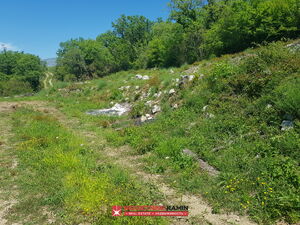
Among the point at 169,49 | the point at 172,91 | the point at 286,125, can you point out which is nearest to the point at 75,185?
the point at 286,125

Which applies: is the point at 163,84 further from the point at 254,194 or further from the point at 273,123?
the point at 254,194

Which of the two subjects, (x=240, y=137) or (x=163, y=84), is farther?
(x=163, y=84)

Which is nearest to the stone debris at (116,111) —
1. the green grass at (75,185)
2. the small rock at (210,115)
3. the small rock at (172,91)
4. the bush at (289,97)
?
the small rock at (172,91)

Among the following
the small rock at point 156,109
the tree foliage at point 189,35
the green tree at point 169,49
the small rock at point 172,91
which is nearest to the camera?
the small rock at point 156,109

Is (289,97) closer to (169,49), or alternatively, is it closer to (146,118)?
(146,118)

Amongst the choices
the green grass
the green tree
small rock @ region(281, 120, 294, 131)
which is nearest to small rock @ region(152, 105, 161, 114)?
the green grass

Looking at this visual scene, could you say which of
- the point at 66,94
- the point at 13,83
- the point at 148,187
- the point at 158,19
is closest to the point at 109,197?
the point at 148,187

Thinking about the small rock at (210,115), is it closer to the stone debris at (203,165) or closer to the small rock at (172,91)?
the stone debris at (203,165)

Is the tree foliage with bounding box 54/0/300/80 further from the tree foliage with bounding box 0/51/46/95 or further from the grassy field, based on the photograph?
the grassy field

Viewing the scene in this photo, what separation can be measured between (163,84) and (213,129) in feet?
21.8

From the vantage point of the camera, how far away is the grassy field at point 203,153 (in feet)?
11.4

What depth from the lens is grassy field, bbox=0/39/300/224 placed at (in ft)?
11.4

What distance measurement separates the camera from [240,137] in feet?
17.3

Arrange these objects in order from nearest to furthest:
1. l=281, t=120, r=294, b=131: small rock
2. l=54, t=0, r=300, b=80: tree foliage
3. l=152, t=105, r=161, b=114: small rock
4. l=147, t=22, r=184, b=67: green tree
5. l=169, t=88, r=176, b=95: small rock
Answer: l=281, t=120, r=294, b=131: small rock, l=152, t=105, r=161, b=114: small rock, l=169, t=88, r=176, b=95: small rock, l=54, t=0, r=300, b=80: tree foliage, l=147, t=22, r=184, b=67: green tree
